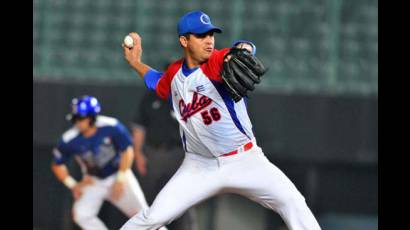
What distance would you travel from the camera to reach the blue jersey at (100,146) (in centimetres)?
932

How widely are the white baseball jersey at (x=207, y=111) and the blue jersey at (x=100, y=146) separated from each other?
2963 millimetres

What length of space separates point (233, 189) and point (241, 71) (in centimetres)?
100

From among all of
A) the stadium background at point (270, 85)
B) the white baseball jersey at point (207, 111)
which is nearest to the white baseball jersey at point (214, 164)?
the white baseball jersey at point (207, 111)

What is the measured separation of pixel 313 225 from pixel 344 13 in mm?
6606

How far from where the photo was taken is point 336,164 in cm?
1119

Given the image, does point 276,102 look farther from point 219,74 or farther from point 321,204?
point 219,74

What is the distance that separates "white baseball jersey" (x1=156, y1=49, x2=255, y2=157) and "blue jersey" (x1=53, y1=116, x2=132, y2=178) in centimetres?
296

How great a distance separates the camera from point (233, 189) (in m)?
6.32

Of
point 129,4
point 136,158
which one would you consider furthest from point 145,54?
point 136,158

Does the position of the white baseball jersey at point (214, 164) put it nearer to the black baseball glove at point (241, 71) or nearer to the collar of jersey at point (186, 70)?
the collar of jersey at point (186, 70)

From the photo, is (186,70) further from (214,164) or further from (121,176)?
(121,176)

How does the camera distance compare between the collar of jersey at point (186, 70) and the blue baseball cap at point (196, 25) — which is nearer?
the blue baseball cap at point (196, 25)

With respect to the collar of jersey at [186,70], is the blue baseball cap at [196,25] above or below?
above

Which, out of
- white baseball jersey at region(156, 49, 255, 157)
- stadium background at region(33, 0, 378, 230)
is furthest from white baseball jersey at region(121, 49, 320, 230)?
stadium background at region(33, 0, 378, 230)
